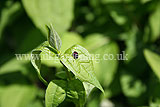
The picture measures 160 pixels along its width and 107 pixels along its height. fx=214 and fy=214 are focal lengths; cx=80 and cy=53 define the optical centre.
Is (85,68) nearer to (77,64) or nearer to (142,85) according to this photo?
(77,64)

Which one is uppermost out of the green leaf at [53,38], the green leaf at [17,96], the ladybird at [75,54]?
the green leaf at [53,38]

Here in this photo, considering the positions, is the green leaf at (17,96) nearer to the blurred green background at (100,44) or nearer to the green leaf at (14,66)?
the blurred green background at (100,44)

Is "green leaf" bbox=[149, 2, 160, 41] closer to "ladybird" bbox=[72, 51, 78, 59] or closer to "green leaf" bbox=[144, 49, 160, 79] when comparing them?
"green leaf" bbox=[144, 49, 160, 79]

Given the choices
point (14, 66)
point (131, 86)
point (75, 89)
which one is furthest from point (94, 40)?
point (75, 89)

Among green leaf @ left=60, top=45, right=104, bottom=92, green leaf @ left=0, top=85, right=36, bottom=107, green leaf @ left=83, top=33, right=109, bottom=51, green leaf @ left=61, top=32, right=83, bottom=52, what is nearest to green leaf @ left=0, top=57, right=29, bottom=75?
green leaf @ left=0, top=85, right=36, bottom=107

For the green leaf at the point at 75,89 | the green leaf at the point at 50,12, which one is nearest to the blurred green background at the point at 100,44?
the green leaf at the point at 50,12

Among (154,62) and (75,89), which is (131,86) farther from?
(75,89)

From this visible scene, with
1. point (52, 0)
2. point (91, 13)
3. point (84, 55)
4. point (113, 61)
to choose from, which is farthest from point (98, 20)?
point (84, 55)
